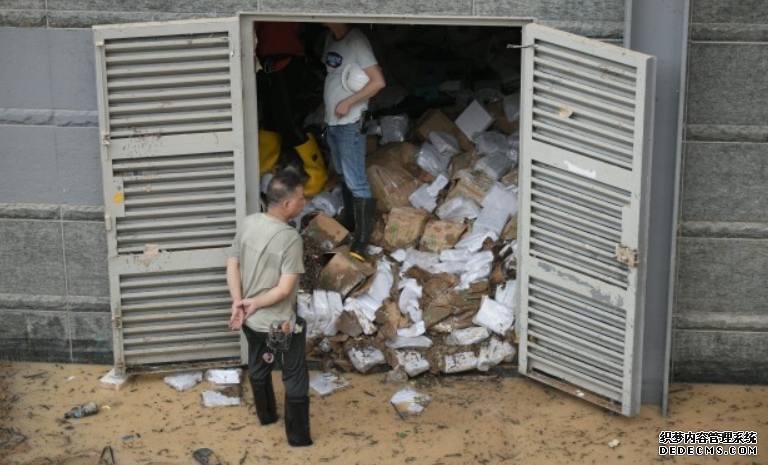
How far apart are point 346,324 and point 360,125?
155 cm

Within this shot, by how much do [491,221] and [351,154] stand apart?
1.23 metres

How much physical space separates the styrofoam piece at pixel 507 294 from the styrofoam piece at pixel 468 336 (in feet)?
0.81

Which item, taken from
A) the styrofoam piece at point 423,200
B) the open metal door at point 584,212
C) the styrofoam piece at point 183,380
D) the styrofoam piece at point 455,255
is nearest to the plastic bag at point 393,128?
the styrofoam piece at point 423,200

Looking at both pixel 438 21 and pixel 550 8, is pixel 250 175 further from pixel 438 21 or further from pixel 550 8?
pixel 550 8

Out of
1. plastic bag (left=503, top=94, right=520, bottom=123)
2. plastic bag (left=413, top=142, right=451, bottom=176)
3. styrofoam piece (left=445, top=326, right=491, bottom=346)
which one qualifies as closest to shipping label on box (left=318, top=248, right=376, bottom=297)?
styrofoam piece (left=445, top=326, right=491, bottom=346)

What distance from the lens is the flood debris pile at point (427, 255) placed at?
8.75 meters

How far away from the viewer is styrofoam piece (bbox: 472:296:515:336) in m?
8.67

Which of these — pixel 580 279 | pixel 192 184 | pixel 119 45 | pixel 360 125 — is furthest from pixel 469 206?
pixel 119 45

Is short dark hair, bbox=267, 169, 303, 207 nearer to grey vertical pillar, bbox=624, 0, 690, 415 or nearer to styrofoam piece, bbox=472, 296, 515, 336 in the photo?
styrofoam piece, bbox=472, 296, 515, 336

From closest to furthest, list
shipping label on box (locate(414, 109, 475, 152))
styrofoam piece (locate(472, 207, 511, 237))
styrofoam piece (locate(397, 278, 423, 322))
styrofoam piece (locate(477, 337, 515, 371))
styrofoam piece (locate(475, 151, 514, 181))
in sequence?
styrofoam piece (locate(477, 337, 515, 371)) < styrofoam piece (locate(397, 278, 423, 322)) < styrofoam piece (locate(472, 207, 511, 237)) < styrofoam piece (locate(475, 151, 514, 181)) < shipping label on box (locate(414, 109, 475, 152))

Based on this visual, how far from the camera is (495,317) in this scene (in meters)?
8.71

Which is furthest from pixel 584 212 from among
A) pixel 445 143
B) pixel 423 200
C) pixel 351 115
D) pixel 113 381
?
pixel 113 381

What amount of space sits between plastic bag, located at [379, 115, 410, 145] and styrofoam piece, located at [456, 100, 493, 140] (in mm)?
477

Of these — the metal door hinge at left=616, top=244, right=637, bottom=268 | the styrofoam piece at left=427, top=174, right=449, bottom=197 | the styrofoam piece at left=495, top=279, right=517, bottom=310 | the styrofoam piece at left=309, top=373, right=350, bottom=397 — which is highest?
the styrofoam piece at left=427, top=174, right=449, bottom=197
